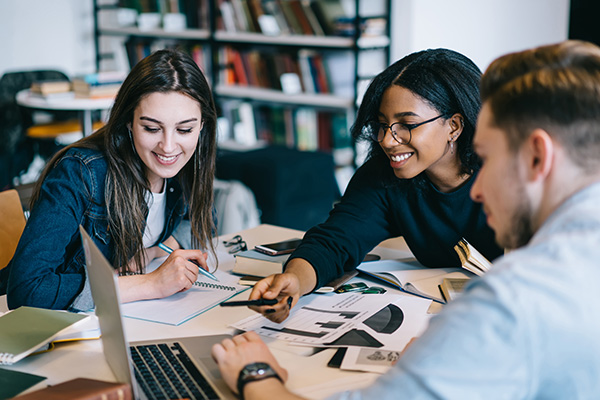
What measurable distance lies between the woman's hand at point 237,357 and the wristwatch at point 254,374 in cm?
1

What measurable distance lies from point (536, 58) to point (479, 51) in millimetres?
2843

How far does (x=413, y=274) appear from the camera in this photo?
167 centimetres

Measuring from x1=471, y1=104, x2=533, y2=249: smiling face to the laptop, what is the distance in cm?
52

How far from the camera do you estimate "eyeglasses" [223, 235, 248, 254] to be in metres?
1.92

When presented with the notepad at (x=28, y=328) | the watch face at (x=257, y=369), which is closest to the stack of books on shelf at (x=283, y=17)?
the notepad at (x=28, y=328)

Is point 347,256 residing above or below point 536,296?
below

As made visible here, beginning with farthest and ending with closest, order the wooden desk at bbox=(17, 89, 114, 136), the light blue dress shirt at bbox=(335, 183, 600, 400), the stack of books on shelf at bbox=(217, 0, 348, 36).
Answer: the stack of books on shelf at bbox=(217, 0, 348, 36) < the wooden desk at bbox=(17, 89, 114, 136) < the light blue dress shirt at bbox=(335, 183, 600, 400)

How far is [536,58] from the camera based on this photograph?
860 mm

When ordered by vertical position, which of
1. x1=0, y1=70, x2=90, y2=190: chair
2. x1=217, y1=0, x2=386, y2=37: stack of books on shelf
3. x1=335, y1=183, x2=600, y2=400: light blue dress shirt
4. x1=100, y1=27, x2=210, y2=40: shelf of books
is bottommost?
x1=0, y1=70, x2=90, y2=190: chair

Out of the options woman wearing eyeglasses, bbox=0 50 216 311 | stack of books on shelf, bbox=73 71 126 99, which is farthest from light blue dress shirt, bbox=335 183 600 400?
stack of books on shelf, bbox=73 71 126 99

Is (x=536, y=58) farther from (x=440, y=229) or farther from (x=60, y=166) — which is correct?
(x=60, y=166)

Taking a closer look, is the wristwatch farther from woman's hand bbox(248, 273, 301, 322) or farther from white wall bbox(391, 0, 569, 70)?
white wall bbox(391, 0, 569, 70)

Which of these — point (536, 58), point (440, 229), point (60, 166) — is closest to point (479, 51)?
point (440, 229)

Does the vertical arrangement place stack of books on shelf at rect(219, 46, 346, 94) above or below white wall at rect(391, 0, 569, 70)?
below
